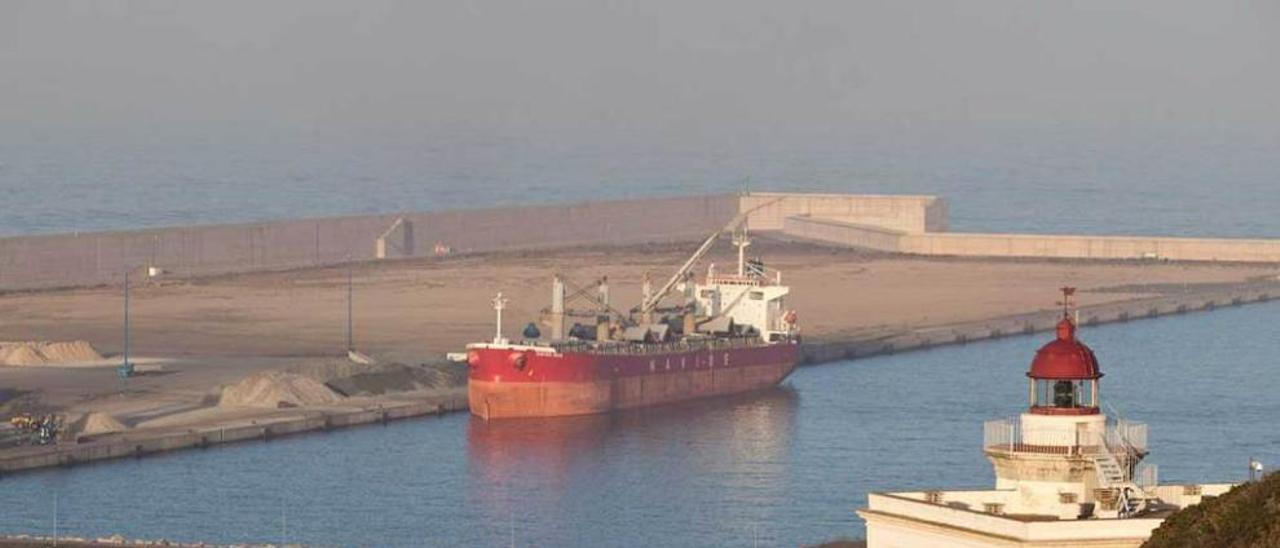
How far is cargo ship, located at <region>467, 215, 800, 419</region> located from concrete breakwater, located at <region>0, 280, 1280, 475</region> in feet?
5.58

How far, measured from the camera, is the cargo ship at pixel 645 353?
262ft

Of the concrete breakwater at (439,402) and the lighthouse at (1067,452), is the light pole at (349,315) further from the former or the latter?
the lighthouse at (1067,452)

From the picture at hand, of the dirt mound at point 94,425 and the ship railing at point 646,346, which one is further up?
Answer: the ship railing at point 646,346

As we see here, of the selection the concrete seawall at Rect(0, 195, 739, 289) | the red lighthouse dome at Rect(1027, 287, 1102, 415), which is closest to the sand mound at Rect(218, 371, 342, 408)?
the concrete seawall at Rect(0, 195, 739, 289)

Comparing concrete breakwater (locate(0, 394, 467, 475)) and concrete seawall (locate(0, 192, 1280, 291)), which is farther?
concrete seawall (locate(0, 192, 1280, 291))

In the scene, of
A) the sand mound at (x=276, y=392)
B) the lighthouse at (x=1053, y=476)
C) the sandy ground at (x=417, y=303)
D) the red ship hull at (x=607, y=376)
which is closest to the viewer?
the lighthouse at (x=1053, y=476)

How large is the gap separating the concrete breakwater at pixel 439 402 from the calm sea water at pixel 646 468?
557 millimetres

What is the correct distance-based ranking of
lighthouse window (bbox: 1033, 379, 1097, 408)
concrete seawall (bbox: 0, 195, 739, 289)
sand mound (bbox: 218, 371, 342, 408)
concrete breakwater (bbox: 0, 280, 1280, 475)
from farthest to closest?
concrete seawall (bbox: 0, 195, 739, 289) → sand mound (bbox: 218, 371, 342, 408) → concrete breakwater (bbox: 0, 280, 1280, 475) → lighthouse window (bbox: 1033, 379, 1097, 408)

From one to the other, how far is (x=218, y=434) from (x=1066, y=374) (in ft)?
146

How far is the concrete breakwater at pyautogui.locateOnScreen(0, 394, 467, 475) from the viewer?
6719 centimetres

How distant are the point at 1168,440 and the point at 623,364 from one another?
624 inches

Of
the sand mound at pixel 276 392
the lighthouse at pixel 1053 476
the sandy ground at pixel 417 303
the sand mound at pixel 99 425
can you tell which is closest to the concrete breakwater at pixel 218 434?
the sand mound at pixel 99 425

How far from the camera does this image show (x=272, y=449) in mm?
71500

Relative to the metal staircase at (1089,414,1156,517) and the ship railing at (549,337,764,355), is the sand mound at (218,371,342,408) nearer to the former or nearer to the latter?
the ship railing at (549,337,764,355)
